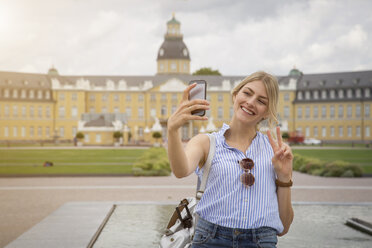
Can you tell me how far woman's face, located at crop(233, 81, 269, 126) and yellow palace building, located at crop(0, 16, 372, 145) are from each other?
55.8 m

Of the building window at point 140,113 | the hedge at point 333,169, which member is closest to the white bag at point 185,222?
the hedge at point 333,169

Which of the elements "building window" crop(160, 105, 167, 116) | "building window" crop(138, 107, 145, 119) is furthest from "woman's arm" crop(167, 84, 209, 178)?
"building window" crop(138, 107, 145, 119)

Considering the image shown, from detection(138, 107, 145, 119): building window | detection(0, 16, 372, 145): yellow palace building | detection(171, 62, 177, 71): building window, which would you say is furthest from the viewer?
detection(171, 62, 177, 71): building window

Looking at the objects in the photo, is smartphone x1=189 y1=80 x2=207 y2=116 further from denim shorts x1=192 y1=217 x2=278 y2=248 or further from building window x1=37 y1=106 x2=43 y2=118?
building window x1=37 y1=106 x2=43 y2=118

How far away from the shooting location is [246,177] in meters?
2.07

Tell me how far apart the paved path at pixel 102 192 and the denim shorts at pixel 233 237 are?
16.5 feet

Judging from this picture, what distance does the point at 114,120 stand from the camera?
5069cm

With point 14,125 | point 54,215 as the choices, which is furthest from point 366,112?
point 54,215

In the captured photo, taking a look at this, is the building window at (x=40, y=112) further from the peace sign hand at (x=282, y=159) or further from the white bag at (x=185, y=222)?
the peace sign hand at (x=282, y=159)

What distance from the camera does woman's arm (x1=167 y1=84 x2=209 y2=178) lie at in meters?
1.85

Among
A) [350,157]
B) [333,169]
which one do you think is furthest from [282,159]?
[350,157]

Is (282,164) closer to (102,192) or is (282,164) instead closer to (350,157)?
(102,192)

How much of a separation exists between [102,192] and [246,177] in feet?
28.1

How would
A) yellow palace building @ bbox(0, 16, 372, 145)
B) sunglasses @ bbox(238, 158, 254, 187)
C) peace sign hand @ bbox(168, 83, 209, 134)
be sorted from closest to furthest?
1. peace sign hand @ bbox(168, 83, 209, 134)
2. sunglasses @ bbox(238, 158, 254, 187)
3. yellow palace building @ bbox(0, 16, 372, 145)
